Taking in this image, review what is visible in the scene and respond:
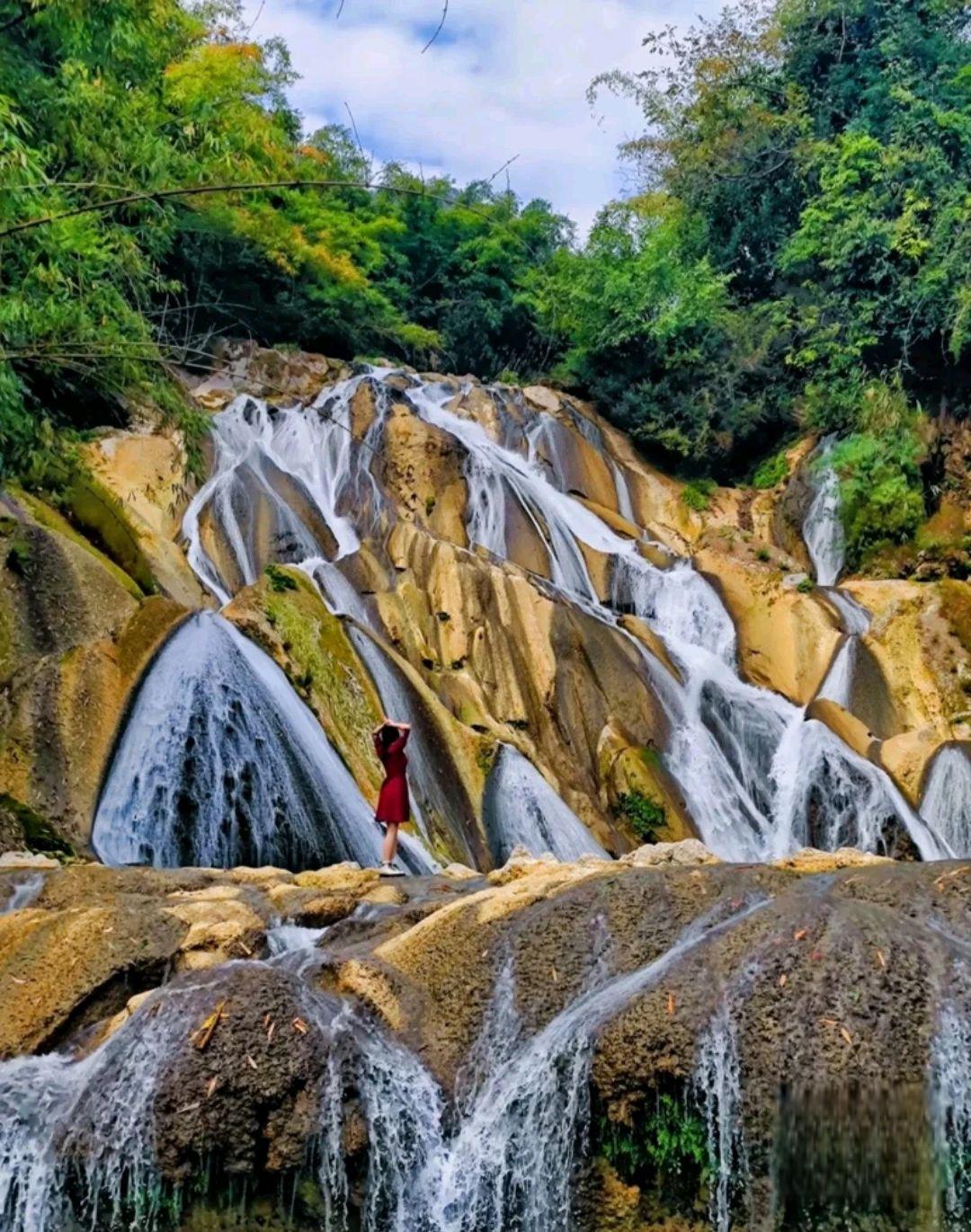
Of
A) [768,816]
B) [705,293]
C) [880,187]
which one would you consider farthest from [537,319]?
[768,816]

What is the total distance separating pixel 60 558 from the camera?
35.1 feet

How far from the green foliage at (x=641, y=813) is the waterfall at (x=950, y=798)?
3.00 metres

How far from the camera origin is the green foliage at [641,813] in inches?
513

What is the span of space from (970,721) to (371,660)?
9112 millimetres

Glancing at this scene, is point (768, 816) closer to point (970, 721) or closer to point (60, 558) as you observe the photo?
point (970, 721)

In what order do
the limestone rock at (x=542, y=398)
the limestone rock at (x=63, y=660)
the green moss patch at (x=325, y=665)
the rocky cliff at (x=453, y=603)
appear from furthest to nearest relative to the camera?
the limestone rock at (x=542, y=398) < the green moss patch at (x=325, y=665) < the rocky cliff at (x=453, y=603) < the limestone rock at (x=63, y=660)

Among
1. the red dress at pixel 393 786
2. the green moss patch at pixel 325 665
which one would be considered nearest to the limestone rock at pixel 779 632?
the green moss patch at pixel 325 665

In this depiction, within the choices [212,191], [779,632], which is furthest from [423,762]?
[212,191]

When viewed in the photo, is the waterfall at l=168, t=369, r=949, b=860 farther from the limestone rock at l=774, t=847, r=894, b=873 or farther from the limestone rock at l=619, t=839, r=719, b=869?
the limestone rock at l=774, t=847, r=894, b=873

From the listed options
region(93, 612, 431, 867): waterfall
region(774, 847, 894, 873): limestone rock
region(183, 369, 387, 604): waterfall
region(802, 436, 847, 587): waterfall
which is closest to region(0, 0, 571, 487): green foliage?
region(183, 369, 387, 604): waterfall

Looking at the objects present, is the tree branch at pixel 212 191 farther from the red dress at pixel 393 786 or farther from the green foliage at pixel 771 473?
the green foliage at pixel 771 473

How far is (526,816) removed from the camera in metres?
12.0

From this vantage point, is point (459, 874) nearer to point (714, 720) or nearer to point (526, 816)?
point (526, 816)

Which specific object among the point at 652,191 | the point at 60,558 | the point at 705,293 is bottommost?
the point at 60,558
